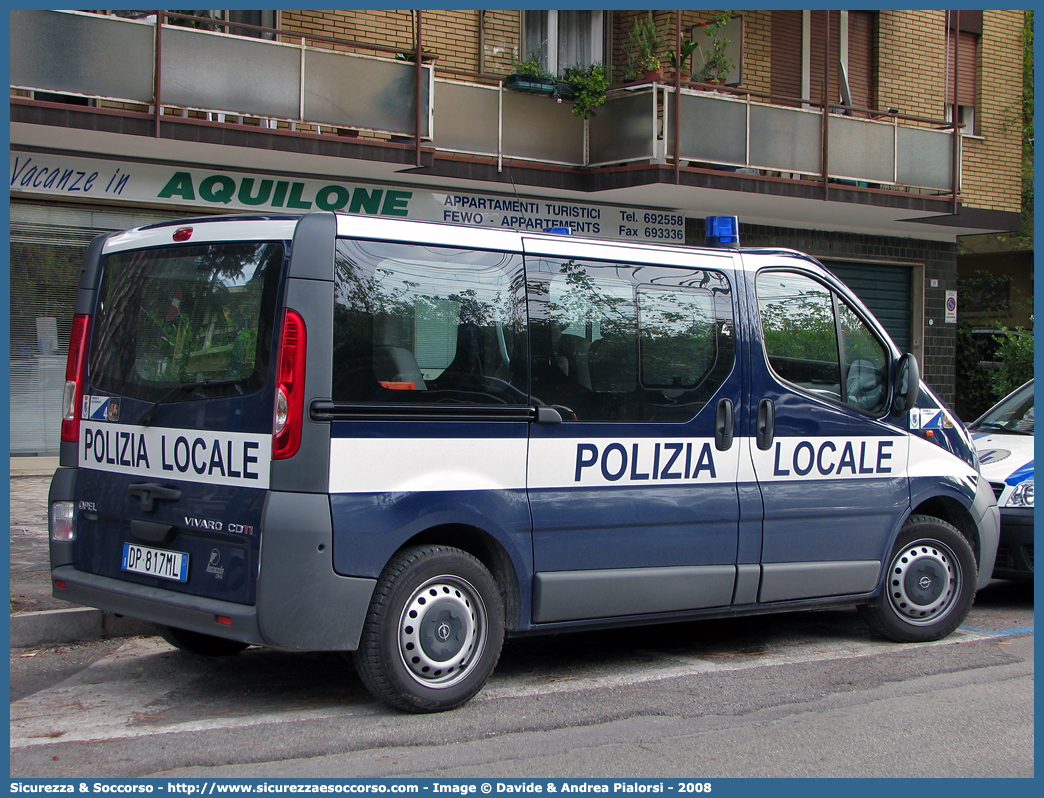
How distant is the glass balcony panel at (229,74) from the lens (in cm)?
1208

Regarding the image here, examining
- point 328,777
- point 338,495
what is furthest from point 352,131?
point 328,777

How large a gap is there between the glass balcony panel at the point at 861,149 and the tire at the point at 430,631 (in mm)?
12790

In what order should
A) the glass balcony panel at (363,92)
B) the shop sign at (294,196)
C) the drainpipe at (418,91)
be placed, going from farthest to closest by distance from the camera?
the drainpipe at (418,91)
the glass balcony panel at (363,92)
the shop sign at (294,196)

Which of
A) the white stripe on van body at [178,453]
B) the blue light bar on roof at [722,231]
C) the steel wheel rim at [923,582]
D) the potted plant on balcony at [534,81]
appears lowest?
the steel wheel rim at [923,582]

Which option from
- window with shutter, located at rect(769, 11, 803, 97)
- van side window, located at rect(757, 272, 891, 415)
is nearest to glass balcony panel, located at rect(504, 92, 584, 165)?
window with shutter, located at rect(769, 11, 803, 97)

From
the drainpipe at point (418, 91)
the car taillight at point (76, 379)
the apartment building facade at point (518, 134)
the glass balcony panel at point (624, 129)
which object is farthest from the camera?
the glass balcony panel at point (624, 129)

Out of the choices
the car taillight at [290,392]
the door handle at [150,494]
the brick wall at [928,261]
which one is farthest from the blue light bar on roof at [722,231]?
the brick wall at [928,261]

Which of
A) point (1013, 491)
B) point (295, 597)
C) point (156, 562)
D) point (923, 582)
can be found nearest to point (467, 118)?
point (1013, 491)

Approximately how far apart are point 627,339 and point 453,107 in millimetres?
9313

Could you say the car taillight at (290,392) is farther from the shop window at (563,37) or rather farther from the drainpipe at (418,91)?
the shop window at (563,37)

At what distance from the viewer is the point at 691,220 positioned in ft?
55.5

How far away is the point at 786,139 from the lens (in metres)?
15.9

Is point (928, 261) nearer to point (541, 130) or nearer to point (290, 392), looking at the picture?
point (541, 130)

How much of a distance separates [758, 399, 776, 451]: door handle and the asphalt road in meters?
1.19
